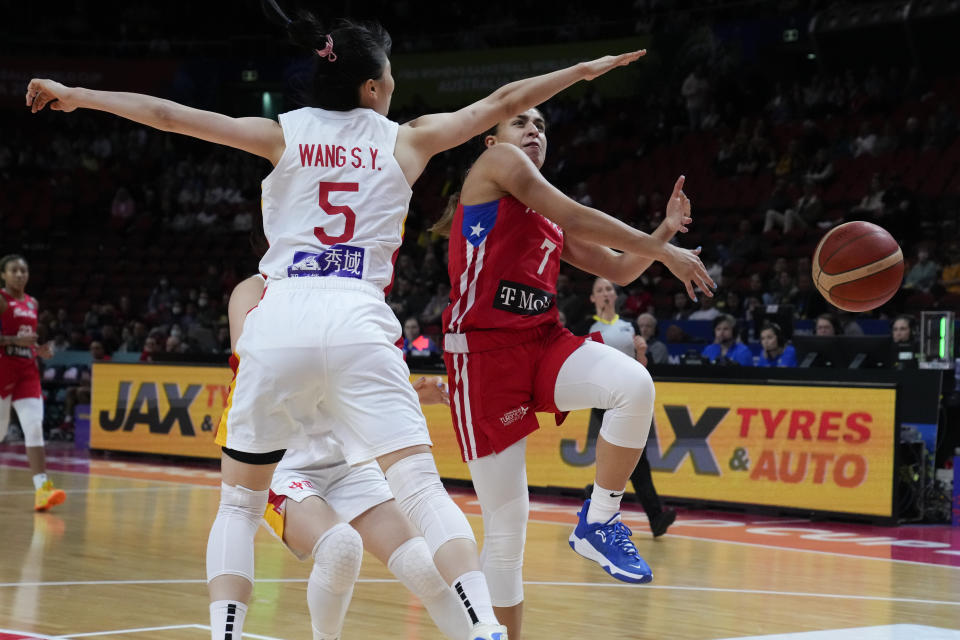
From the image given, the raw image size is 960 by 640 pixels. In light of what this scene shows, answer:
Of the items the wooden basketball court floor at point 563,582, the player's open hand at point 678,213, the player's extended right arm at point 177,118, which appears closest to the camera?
the player's extended right arm at point 177,118

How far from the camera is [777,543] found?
898 cm

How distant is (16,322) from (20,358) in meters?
0.32

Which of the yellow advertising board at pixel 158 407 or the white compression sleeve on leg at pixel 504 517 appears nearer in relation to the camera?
the white compression sleeve on leg at pixel 504 517

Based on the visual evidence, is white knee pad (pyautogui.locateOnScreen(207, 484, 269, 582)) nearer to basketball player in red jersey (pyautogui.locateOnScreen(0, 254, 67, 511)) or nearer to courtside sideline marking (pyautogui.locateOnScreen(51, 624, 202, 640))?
courtside sideline marking (pyautogui.locateOnScreen(51, 624, 202, 640))

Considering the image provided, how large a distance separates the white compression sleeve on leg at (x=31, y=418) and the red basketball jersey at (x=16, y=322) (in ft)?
1.30

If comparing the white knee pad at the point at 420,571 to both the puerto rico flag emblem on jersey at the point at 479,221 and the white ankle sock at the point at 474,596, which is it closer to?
the white ankle sock at the point at 474,596

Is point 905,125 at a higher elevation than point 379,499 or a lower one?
higher

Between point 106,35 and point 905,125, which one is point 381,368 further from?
point 106,35

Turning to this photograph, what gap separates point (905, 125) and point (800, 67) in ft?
13.6

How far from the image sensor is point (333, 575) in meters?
3.96

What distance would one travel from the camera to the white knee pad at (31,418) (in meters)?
10.1

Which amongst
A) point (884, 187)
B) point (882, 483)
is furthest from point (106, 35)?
point (882, 483)

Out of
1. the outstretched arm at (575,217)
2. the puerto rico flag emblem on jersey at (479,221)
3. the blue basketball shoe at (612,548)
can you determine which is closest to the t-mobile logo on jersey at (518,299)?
the puerto rico flag emblem on jersey at (479,221)

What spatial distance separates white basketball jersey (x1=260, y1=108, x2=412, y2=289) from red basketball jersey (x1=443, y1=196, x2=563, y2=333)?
2.98 feet
